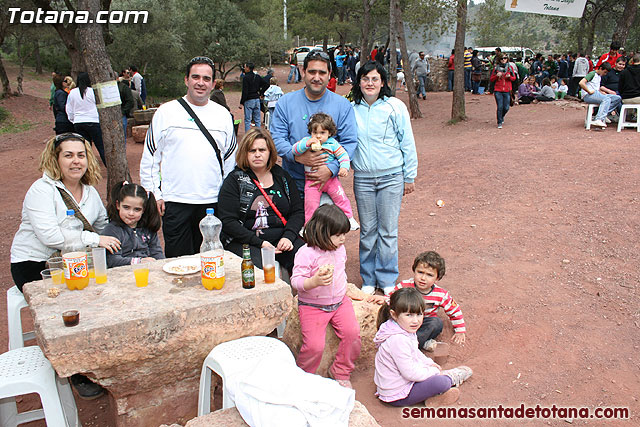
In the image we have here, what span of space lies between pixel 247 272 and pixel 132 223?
1333 millimetres

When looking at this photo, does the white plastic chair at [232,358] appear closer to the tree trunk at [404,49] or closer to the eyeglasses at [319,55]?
the eyeglasses at [319,55]

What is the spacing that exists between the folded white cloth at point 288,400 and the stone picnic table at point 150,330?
54cm

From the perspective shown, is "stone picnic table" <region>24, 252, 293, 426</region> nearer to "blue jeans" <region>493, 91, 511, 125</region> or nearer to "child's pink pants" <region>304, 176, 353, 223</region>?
"child's pink pants" <region>304, 176, 353, 223</region>

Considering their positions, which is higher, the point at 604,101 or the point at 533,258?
the point at 604,101

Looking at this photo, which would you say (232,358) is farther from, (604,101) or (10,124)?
(10,124)

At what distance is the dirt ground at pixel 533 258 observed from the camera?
11.5 ft

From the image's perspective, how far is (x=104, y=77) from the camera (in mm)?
5898

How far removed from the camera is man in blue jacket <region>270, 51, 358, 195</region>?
13.3 feet

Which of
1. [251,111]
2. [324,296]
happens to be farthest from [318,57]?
[251,111]

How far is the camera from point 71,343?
2.47 metres

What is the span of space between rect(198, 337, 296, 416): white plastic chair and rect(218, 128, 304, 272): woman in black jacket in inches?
38.6

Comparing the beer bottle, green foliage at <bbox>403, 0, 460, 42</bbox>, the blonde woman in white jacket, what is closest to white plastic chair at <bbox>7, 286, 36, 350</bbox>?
the blonde woman in white jacket

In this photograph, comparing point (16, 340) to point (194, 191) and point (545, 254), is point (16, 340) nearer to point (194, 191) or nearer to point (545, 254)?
point (194, 191)

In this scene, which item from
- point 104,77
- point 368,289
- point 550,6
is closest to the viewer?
point 368,289
